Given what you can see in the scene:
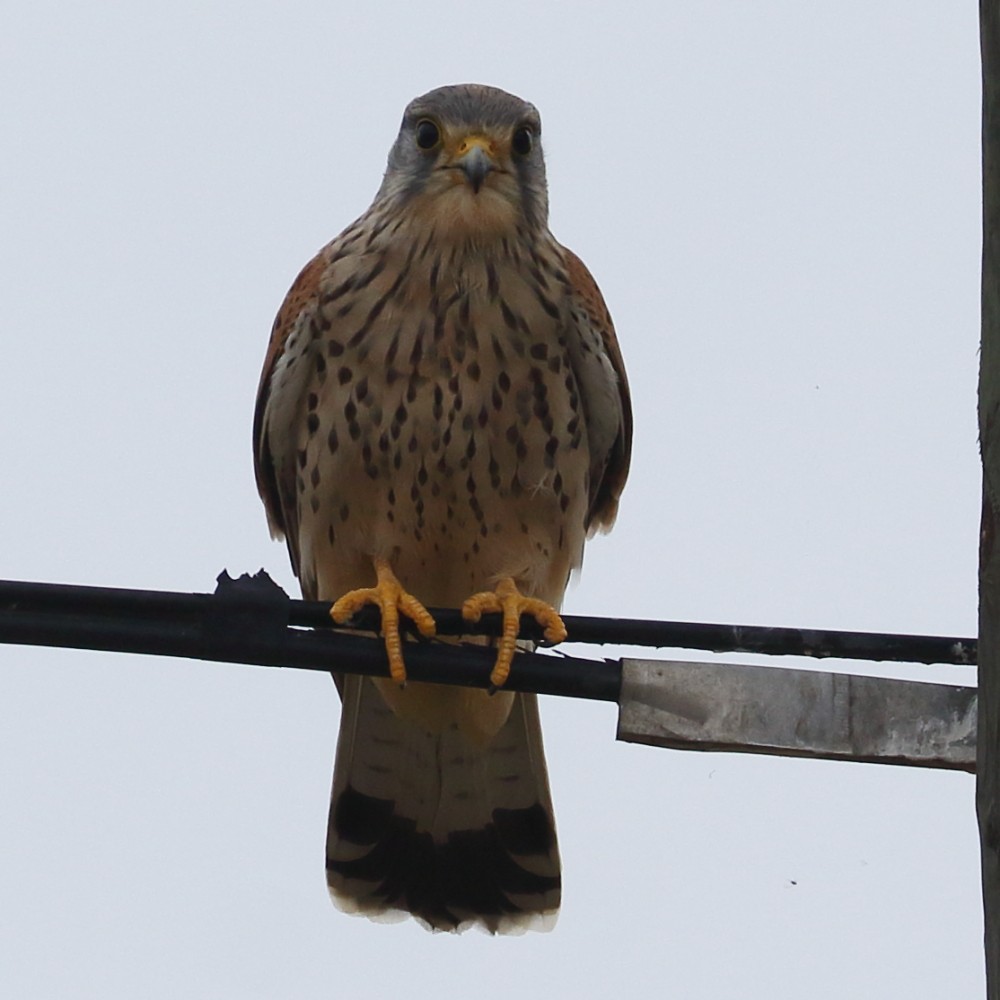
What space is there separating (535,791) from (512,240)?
1.32 meters

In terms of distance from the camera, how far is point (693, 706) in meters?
2.96

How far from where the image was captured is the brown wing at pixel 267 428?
4.35 meters

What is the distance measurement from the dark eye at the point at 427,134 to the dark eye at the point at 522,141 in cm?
18

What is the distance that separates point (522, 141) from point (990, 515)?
2.25m

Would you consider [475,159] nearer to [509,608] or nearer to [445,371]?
[445,371]

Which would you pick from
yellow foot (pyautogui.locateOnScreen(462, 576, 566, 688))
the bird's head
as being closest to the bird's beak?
the bird's head

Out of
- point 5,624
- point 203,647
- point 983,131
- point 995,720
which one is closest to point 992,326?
point 983,131

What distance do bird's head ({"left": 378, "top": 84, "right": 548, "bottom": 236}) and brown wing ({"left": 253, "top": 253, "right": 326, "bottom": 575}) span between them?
0.29 metres

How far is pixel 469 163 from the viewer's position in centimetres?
424

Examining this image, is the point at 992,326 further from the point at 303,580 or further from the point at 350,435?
the point at 303,580

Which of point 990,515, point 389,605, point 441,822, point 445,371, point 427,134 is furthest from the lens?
point 441,822

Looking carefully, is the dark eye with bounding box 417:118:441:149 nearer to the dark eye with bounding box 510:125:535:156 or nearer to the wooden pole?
the dark eye with bounding box 510:125:535:156

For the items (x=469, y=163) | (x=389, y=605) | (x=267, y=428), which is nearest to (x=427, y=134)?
(x=469, y=163)

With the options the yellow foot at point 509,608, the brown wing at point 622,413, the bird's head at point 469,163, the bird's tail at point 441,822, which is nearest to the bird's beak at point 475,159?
the bird's head at point 469,163
